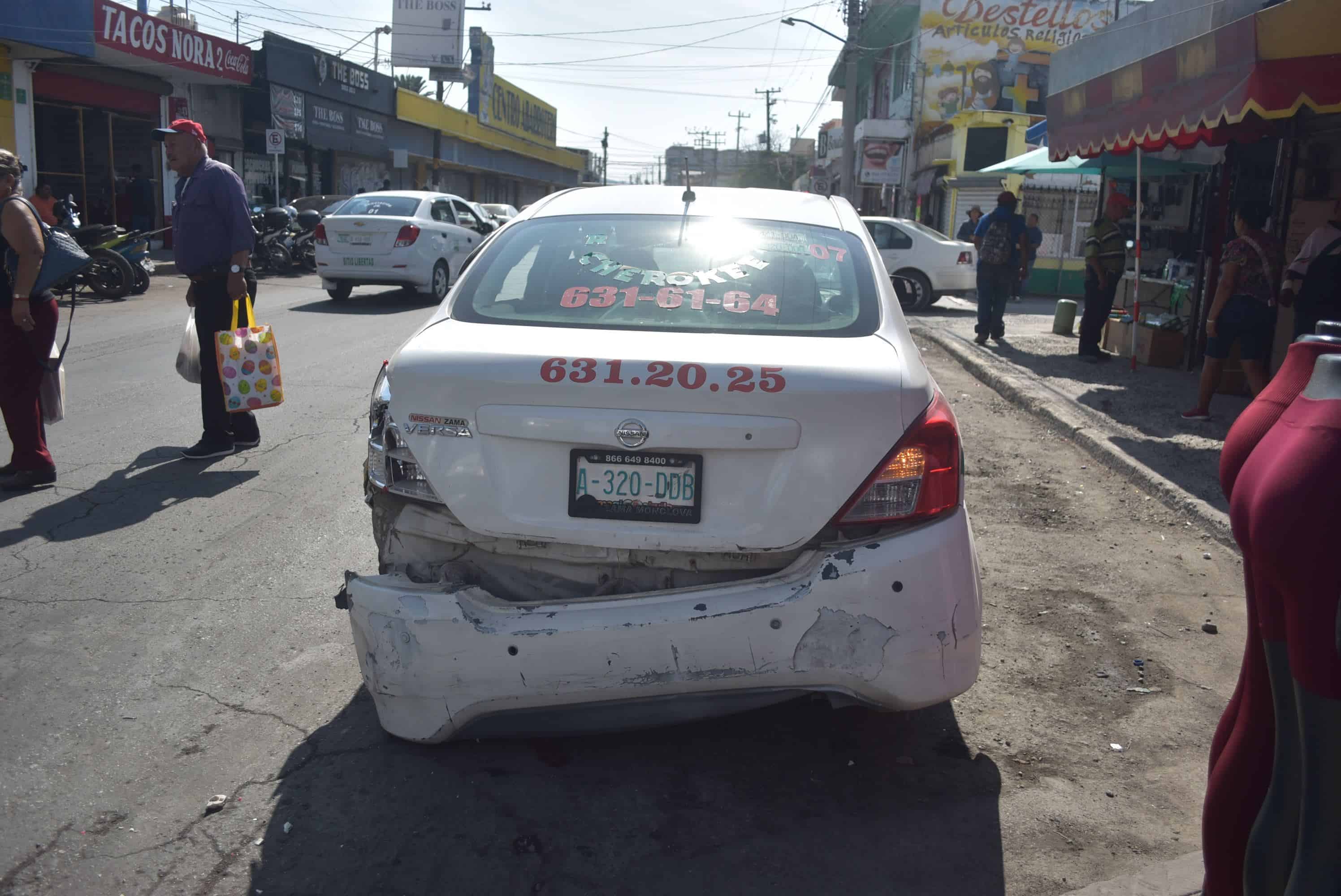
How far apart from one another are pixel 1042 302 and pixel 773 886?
69.1ft

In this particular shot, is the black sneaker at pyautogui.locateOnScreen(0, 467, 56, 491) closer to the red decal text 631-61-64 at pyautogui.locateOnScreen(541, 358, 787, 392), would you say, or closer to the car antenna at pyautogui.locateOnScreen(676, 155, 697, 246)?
the car antenna at pyautogui.locateOnScreen(676, 155, 697, 246)

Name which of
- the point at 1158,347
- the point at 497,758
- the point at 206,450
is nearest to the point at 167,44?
the point at 206,450

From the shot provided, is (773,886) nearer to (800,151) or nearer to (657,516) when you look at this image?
(657,516)

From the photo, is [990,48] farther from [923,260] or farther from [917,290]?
[917,290]

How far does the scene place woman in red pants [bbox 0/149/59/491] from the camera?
5.42 m

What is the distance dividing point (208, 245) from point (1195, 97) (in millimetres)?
7095

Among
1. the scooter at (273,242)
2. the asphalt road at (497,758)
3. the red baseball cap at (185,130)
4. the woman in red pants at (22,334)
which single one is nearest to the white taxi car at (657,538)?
the asphalt road at (497,758)

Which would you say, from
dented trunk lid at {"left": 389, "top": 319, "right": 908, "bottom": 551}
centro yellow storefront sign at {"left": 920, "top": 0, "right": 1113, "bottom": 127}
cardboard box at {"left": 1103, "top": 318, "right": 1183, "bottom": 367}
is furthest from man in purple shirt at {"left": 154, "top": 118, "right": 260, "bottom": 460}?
centro yellow storefront sign at {"left": 920, "top": 0, "right": 1113, "bottom": 127}

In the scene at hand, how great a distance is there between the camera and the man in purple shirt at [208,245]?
20.5 ft

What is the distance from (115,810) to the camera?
2.87m

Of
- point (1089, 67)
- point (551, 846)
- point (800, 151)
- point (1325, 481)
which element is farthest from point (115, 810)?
point (800, 151)

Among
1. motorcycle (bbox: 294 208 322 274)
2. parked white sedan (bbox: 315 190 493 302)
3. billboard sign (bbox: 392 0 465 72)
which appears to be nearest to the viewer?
parked white sedan (bbox: 315 190 493 302)

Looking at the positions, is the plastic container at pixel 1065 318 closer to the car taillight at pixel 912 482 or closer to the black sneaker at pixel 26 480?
the black sneaker at pixel 26 480

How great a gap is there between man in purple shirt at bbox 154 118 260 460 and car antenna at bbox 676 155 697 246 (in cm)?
296
